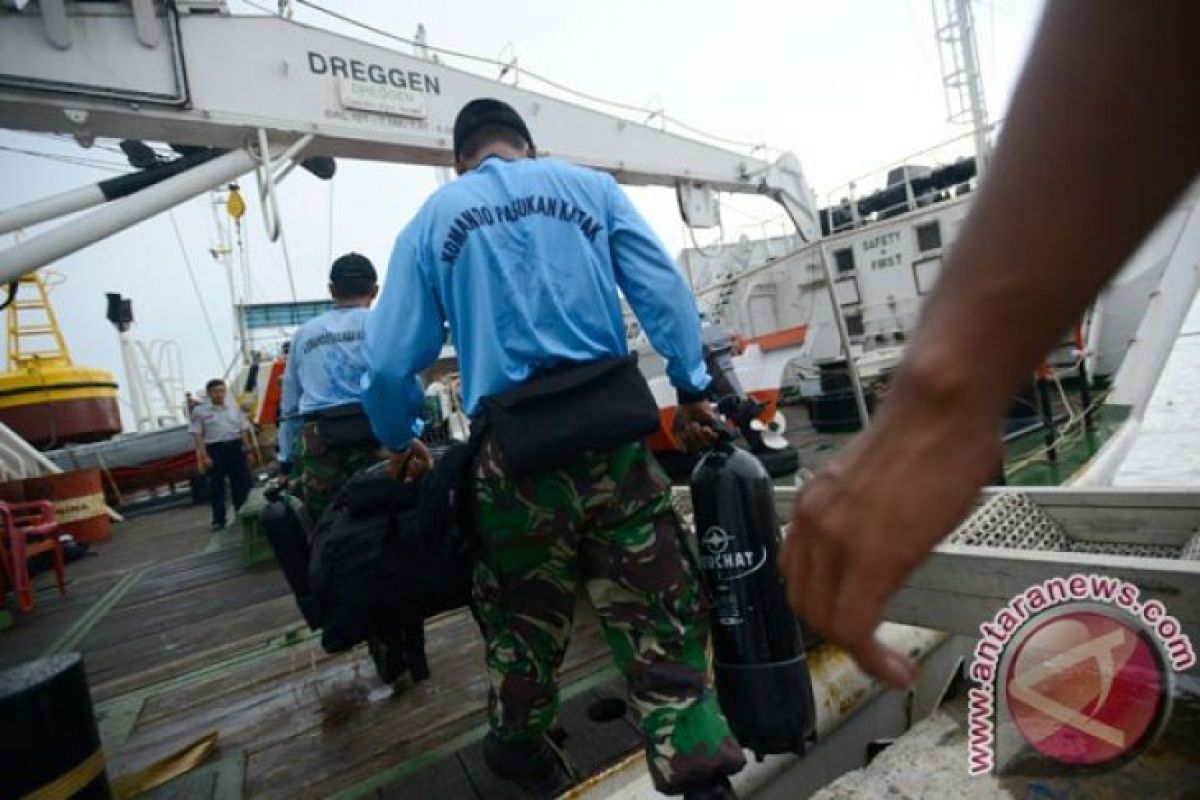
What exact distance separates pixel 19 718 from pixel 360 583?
90 centimetres

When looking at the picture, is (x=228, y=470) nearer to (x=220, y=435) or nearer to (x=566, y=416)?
(x=220, y=435)

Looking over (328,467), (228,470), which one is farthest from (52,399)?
(328,467)

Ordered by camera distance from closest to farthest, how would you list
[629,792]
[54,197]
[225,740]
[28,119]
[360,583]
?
[629,792]
[360,583]
[225,740]
[28,119]
[54,197]

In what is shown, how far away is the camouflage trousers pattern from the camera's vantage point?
320 cm

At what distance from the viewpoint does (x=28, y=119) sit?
3.52 m

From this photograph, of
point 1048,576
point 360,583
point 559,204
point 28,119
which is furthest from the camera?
point 28,119

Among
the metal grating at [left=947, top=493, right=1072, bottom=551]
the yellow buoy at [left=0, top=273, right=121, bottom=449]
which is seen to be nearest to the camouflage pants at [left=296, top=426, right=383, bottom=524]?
the metal grating at [left=947, top=493, right=1072, bottom=551]

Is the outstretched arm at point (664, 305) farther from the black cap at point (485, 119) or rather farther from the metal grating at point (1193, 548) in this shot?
the metal grating at point (1193, 548)

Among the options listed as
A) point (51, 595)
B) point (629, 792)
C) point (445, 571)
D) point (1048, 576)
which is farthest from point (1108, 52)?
point (51, 595)

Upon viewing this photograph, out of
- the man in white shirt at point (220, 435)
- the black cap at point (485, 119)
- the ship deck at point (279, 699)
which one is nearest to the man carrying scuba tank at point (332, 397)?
the ship deck at point (279, 699)

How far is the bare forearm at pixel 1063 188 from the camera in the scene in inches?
14.7

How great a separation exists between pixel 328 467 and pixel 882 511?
3.25 m

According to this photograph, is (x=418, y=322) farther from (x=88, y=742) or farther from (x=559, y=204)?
(x=88, y=742)

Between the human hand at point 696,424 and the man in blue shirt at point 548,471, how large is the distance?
12 millimetres
